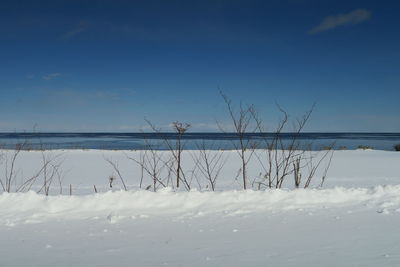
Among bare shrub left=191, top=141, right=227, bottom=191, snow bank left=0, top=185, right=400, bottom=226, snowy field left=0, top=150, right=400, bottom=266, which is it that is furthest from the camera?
bare shrub left=191, top=141, right=227, bottom=191

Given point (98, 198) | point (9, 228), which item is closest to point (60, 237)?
point (9, 228)

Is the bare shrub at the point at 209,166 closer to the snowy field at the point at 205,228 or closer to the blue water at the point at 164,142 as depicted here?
the blue water at the point at 164,142

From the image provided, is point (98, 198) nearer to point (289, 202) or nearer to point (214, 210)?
point (214, 210)

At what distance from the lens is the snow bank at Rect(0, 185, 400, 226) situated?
3.54 metres

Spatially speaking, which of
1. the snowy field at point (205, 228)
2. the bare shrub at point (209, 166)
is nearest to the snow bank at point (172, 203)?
the snowy field at point (205, 228)

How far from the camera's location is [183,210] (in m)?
3.69

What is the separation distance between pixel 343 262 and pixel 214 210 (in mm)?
1620

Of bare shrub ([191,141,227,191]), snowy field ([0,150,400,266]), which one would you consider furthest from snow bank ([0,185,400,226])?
bare shrub ([191,141,227,191])

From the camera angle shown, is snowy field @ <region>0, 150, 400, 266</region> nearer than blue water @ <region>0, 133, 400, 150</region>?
Yes

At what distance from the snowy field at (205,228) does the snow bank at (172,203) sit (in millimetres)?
10

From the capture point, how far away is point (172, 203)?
383 centimetres

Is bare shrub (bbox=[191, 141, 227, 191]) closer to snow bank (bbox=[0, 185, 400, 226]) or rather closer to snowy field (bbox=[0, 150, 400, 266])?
snow bank (bbox=[0, 185, 400, 226])

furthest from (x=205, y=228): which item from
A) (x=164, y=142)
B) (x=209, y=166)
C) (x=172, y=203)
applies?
(x=209, y=166)

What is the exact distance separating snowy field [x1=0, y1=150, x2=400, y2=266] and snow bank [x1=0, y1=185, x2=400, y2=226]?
0.03 ft
